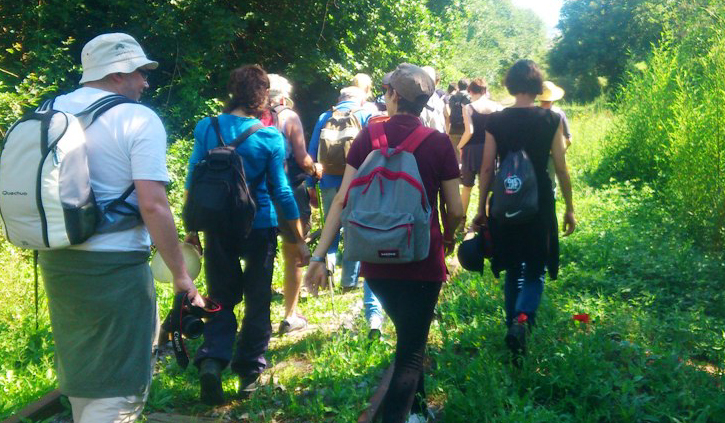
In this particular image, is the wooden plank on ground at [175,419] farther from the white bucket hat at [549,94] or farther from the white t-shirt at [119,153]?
the white bucket hat at [549,94]

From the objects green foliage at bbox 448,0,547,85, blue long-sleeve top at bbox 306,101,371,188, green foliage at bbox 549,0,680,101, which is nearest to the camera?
blue long-sleeve top at bbox 306,101,371,188

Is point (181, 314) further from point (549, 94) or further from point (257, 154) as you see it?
point (549, 94)

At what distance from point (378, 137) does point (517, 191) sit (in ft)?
3.95

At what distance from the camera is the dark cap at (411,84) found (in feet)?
11.9

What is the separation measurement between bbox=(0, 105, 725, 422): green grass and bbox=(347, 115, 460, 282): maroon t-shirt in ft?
3.21

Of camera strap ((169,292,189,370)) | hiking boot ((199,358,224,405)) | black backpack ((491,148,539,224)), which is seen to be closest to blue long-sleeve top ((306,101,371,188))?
black backpack ((491,148,539,224))

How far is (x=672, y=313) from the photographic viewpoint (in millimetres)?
5738

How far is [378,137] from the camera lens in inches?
141

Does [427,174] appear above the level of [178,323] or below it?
above

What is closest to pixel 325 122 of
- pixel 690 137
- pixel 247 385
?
pixel 247 385

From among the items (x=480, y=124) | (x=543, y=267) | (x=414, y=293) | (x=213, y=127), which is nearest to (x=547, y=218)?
(x=543, y=267)

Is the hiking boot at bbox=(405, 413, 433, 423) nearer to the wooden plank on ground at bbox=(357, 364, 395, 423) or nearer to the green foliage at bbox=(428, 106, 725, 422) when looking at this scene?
the green foliage at bbox=(428, 106, 725, 422)

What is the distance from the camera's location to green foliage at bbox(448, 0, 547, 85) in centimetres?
3300

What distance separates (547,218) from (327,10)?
24.2 feet
